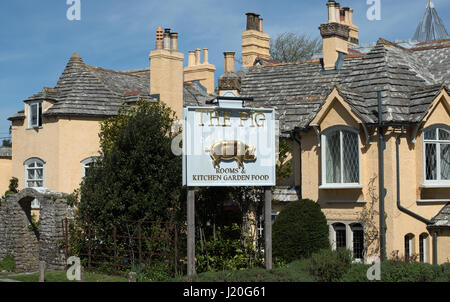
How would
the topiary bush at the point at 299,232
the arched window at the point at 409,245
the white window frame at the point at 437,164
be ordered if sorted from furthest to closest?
the white window frame at the point at 437,164
the arched window at the point at 409,245
the topiary bush at the point at 299,232

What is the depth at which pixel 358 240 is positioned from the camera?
22.1m

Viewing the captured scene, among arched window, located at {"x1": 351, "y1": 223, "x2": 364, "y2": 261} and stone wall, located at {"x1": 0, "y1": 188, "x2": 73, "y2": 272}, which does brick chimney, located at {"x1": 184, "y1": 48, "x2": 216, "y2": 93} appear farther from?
arched window, located at {"x1": 351, "y1": 223, "x2": 364, "y2": 261}

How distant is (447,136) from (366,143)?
2975mm

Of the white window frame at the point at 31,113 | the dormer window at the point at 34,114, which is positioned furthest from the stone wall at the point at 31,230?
the dormer window at the point at 34,114

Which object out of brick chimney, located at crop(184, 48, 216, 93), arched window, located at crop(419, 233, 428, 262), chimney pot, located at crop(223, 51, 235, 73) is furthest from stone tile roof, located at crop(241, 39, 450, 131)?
brick chimney, located at crop(184, 48, 216, 93)

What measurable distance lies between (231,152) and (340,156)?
5.88 metres

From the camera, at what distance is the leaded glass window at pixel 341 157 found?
22.1 meters

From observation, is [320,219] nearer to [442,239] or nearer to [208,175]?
[442,239]

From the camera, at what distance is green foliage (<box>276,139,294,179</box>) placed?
24.6 m

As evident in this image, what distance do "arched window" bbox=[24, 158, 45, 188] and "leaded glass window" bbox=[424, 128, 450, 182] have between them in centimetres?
1738

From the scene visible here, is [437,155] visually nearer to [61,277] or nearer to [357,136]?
[357,136]

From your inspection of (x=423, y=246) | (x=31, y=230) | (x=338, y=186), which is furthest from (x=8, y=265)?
(x=423, y=246)

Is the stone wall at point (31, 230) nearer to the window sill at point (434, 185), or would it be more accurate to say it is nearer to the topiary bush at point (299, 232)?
the topiary bush at point (299, 232)

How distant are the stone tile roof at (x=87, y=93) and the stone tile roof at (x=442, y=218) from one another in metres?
14.2
